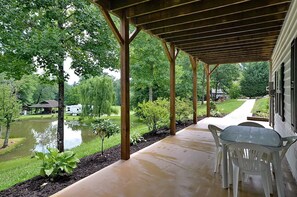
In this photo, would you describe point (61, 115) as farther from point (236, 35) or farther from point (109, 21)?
point (236, 35)

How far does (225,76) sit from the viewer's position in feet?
74.6

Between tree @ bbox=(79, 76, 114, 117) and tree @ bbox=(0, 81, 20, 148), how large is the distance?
357 centimetres

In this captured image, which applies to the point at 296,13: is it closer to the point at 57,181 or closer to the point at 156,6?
the point at 156,6

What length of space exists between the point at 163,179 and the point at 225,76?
2202 cm

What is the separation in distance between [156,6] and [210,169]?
3.03 meters

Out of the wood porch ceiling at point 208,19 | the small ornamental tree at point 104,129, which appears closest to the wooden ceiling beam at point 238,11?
the wood porch ceiling at point 208,19

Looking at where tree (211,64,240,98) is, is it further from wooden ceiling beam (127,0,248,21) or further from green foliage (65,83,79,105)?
wooden ceiling beam (127,0,248,21)

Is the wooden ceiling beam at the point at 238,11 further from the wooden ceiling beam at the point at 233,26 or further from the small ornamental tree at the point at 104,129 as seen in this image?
the small ornamental tree at the point at 104,129

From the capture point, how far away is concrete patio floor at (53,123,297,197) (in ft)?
8.36

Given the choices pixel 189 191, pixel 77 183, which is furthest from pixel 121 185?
pixel 189 191

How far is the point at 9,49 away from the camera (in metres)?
5.05

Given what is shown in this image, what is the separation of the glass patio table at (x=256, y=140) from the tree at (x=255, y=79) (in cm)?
2219

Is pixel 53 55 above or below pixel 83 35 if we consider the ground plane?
below

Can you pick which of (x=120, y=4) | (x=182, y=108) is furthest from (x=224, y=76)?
(x=120, y=4)
